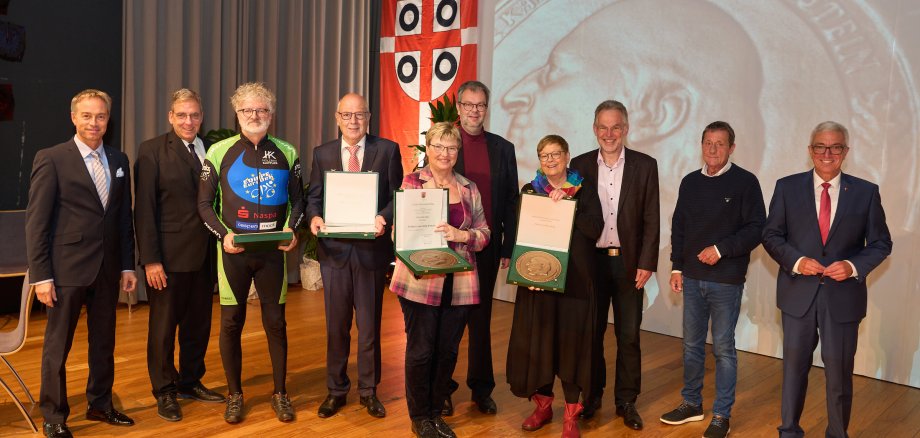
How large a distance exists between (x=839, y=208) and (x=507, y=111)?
13.3 feet

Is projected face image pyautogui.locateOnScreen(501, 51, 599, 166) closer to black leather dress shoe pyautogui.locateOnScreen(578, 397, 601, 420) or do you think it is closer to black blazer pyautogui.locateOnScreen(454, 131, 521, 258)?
black blazer pyautogui.locateOnScreen(454, 131, 521, 258)

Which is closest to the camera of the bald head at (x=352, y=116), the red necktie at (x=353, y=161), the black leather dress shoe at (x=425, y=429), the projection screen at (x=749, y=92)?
the black leather dress shoe at (x=425, y=429)

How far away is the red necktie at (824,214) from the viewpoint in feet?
10.5

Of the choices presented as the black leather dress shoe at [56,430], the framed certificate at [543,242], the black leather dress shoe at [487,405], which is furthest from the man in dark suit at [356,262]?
the black leather dress shoe at [56,430]

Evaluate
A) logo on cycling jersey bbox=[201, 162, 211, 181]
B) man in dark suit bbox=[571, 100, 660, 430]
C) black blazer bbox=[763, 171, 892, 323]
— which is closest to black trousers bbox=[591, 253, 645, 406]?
man in dark suit bbox=[571, 100, 660, 430]

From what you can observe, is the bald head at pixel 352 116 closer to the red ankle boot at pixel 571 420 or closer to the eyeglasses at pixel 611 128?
the eyeglasses at pixel 611 128

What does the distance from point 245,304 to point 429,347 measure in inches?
38.8

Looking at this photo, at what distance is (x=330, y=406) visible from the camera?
376 centimetres

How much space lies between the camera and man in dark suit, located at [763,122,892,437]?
124 inches

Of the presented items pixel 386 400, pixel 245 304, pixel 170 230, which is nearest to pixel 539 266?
pixel 386 400

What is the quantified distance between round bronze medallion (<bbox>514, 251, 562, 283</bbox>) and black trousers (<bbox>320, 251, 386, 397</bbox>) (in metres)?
0.85

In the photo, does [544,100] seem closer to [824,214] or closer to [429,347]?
[824,214]

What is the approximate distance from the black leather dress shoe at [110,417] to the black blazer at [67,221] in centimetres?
69

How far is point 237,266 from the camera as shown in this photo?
3469 millimetres
